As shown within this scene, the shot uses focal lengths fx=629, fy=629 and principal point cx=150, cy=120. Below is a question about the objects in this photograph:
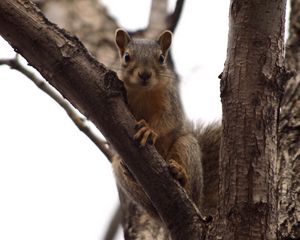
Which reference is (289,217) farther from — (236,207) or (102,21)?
(102,21)

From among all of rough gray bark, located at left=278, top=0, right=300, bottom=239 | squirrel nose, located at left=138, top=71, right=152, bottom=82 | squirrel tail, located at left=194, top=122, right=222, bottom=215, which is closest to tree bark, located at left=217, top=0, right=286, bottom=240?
rough gray bark, located at left=278, top=0, right=300, bottom=239

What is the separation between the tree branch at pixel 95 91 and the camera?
225cm

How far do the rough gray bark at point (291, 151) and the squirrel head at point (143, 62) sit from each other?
721 mm

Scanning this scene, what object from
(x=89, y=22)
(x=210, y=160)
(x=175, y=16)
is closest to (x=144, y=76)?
(x=210, y=160)

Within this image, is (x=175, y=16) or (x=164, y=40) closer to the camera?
(x=164, y=40)

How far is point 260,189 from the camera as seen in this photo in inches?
89.7

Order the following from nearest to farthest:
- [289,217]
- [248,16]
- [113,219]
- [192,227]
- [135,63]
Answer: [248,16] → [192,227] → [289,217] → [135,63] → [113,219]

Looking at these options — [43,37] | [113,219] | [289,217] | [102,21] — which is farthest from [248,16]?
[102,21]

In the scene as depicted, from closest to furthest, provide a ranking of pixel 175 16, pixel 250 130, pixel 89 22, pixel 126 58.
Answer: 1. pixel 250 130
2. pixel 126 58
3. pixel 175 16
4. pixel 89 22

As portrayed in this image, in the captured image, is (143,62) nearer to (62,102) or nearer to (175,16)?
(62,102)

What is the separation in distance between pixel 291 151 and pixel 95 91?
4.79 ft

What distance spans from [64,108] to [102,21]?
1.43 metres

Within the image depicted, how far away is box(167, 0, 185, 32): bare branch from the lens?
4.45 m

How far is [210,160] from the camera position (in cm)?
387
